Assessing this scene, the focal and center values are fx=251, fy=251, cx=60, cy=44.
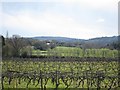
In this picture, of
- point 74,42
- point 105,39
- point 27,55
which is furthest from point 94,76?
point 105,39

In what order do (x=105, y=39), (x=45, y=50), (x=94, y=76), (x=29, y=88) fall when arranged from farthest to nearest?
(x=105, y=39)
(x=45, y=50)
(x=29, y=88)
(x=94, y=76)

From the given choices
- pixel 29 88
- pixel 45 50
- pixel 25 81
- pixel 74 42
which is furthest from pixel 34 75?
pixel 74 42

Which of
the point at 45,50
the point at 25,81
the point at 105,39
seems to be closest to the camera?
the point at 25,81

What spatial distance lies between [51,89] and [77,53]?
→ 23353 mm

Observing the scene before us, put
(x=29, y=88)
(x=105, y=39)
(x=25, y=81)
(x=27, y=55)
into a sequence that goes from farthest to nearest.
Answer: (x=105, y=39), (x=27, y=55), (x=25, y=81), (x=29, y=88)

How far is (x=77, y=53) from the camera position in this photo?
108ft

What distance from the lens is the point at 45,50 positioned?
32.1m

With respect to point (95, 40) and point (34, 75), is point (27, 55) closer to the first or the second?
point (34, 75)

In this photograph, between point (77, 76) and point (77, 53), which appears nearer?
point (77, 76)

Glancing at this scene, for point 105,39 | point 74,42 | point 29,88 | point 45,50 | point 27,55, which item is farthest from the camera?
point 105,39

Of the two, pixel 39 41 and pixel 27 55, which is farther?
pixel 39 41

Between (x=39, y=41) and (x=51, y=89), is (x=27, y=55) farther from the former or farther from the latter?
(x=51, y=89)

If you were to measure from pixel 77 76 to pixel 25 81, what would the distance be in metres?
2.62

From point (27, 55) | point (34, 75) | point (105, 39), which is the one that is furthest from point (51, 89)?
point (105, 39)
